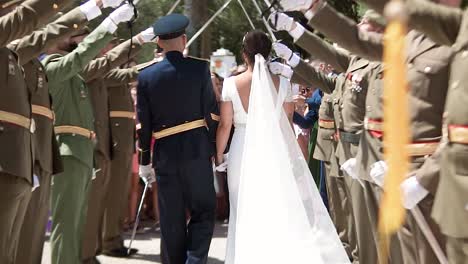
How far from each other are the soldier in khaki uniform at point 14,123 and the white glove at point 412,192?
69.5 inches

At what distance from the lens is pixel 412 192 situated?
308 cm

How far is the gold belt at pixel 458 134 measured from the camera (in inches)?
105

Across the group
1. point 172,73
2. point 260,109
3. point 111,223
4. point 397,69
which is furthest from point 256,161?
point 397,69

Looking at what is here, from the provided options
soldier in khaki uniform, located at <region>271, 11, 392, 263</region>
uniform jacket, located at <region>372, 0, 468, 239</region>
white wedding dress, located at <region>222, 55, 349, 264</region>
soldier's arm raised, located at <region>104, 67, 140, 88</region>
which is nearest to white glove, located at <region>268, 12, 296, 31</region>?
soldier in khaki uniform, located at <region>271, 11, 392, 263</region>

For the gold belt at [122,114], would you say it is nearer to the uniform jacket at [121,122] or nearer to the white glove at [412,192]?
the uniform jacket at [121,122]

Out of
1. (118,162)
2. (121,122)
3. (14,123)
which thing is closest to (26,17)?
(14,123)

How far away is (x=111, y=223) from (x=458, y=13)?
4597 millimetres

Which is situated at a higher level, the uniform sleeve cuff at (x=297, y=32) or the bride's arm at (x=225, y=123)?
the uniform sleeve cuff at (x=297, y=32)

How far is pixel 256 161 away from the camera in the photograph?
5207 mm

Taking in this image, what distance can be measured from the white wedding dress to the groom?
261 mm

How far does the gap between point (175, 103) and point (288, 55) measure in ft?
3.32

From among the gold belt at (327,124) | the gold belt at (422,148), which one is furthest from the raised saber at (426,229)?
the gold belt at (327,124)

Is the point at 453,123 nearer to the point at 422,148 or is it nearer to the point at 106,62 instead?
the point at 422,148

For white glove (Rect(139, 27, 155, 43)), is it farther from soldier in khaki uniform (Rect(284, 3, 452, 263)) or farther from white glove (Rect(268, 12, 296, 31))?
soldier in khaki uniform (Rect(284, 3, 452, 263))
